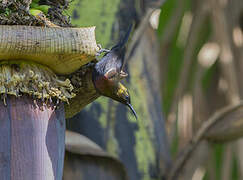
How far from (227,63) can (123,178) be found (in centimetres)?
79

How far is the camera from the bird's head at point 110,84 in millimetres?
517

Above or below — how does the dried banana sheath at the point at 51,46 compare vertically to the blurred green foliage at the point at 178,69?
below

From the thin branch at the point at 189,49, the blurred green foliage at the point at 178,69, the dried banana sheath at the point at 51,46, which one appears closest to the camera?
the dried banana sheath at the point at 51,46

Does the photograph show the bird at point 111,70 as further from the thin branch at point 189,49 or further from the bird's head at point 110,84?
the thin branch at point 189,49

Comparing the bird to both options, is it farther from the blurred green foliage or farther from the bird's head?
the blurred green foliage

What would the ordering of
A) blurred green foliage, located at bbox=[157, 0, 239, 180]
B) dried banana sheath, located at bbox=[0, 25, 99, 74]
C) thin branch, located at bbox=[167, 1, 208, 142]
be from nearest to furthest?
dried banana sheath, located at bbox=[0, 25, 99, 74], thin branch, located at bbox=[167, 1, 208, 142], blurred green foliage, located at bbox=[157, 0, 239, 180]

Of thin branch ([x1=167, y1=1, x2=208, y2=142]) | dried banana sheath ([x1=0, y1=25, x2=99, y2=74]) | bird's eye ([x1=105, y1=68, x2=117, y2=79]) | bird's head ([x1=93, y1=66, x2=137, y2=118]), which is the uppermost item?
thin branch ([x1=167, y1=1, x2=208, y2=142])

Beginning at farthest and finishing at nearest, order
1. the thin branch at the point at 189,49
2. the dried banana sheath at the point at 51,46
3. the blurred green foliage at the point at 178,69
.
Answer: the blurred green foliage at the point at 178,69 → the thin branch at the point at 189,49 → the dried banana sheath at the point at 51,46

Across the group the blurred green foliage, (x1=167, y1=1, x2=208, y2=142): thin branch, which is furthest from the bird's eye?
the blurred green foliage

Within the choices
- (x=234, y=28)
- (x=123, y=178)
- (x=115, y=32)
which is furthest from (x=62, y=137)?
(x=234, y=28)

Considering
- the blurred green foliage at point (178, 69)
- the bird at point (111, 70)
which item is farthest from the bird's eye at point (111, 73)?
the blurred green foliage at point (178, 69)

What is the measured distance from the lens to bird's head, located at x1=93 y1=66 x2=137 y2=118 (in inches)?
20.3

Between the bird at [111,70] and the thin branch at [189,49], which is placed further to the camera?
the thin branch at [189,49]

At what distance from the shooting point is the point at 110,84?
52 centimetres
